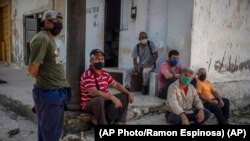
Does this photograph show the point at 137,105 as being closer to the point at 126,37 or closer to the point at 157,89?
the point at 157,89

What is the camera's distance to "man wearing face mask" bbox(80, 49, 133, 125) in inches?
156

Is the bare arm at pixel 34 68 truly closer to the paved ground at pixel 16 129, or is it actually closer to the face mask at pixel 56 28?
the face mask at pixel 56 28

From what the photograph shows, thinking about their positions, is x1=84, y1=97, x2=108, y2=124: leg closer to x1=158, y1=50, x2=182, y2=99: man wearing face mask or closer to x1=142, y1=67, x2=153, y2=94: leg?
x1=158, y1=50, x2=182, y2=99: man wearing face mask

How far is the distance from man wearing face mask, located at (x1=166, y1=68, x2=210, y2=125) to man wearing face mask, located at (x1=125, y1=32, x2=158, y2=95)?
1.39m

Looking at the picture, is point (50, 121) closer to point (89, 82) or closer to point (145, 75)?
point (89, 82)

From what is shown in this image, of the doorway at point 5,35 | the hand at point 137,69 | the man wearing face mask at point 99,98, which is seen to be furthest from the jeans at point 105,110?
the doorway at point 5,35

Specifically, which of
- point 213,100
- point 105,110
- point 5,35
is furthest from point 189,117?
point 5,35

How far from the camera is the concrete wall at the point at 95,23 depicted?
7.83m

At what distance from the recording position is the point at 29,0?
38.3ft

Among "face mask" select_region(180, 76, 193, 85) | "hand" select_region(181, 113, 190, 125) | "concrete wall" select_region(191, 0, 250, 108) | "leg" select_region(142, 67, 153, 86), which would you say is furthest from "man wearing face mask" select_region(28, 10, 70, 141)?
"concrete wall" select_region(191, 0, 250, 108)

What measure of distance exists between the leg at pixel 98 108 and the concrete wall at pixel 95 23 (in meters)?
4.09

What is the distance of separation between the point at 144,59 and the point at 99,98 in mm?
2550

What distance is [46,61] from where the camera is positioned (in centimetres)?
296

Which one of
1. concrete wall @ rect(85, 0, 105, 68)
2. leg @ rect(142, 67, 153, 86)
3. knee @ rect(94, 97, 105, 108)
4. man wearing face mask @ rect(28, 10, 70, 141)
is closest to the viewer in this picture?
man wearing face mask @ rect(28, 10, 70, 141)
